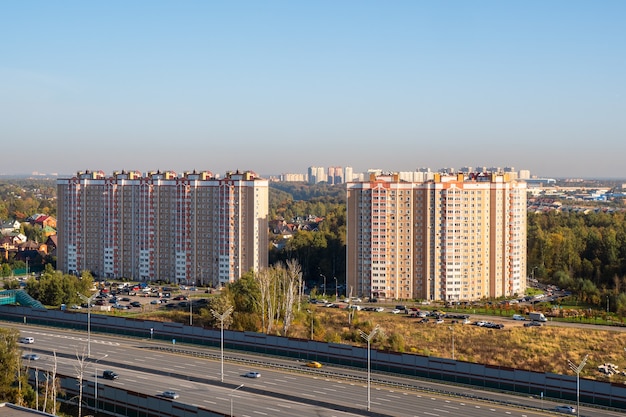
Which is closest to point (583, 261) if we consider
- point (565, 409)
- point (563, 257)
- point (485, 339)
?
point (563, 257)

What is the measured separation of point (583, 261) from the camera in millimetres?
58969

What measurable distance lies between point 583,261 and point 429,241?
1385 centimetres

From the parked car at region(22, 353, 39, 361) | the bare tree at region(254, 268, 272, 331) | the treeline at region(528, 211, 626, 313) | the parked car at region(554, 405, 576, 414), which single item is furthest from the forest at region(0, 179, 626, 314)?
the parked car at region(22, 353, 39, 361)

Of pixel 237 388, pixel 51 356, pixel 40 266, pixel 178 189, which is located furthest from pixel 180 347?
pixel 40 266

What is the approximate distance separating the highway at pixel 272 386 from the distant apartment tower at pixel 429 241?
21.9 meters

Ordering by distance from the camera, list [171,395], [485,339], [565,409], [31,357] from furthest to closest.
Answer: [485,339] < [31,357] < [171,395] < [565,409]

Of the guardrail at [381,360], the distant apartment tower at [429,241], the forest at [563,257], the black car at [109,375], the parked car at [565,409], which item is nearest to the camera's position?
the parked car at [565,409]

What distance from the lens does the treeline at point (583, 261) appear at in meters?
51.5

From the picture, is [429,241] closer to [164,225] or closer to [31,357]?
[164,225]

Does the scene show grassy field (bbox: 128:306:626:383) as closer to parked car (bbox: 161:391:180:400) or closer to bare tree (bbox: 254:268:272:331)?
bare tree (bbox: 254:268:272:331)

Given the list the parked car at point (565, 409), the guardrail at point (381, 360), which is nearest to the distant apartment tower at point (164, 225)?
the guardrail at point (381, 360)

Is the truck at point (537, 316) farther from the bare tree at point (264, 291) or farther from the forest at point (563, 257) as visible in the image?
the bare tree at point (264, 291)

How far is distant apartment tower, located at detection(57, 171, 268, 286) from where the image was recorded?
57812mm


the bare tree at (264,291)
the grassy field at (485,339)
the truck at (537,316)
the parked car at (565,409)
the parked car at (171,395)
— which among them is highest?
the bare tree at (264,291)
